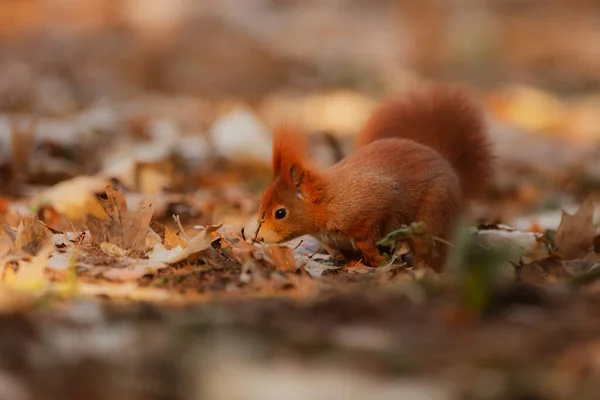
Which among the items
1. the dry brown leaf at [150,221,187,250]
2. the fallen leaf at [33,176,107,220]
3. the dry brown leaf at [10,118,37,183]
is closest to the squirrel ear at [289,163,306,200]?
the dry brown leaf at [150,221,187,250]

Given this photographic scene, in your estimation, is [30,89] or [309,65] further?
[309,65]

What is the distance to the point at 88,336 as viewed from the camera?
5.84 ft

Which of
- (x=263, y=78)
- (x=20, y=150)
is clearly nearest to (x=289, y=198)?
(x=20, y=150)

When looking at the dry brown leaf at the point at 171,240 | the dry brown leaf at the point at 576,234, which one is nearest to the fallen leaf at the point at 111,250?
the dry brown leaf at the point at 171,240

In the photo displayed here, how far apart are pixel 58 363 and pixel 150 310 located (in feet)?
0.98

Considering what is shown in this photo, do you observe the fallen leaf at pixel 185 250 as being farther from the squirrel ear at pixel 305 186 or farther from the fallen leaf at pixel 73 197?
the fallen leaf at pixel 73 197

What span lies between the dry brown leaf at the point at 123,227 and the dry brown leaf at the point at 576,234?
1395mm

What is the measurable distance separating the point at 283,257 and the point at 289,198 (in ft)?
1.95

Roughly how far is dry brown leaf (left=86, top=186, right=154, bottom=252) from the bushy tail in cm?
137

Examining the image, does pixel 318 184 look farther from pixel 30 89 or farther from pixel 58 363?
pixel 30 89

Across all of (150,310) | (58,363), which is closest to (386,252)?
(150,310)

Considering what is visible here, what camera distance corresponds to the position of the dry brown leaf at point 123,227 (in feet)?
9.81

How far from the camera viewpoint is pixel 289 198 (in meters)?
3.45

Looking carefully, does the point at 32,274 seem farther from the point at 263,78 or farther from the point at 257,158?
the point at 263,78
